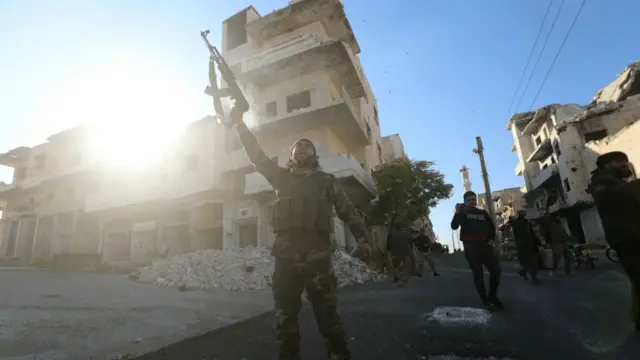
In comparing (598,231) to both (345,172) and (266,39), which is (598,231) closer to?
(345,172)

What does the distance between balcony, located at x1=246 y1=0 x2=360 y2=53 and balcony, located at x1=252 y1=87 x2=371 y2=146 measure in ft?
17.9

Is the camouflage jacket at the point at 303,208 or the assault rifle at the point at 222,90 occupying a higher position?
the assault rifle at the point at 222,90

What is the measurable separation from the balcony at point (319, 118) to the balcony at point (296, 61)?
1.52 metres

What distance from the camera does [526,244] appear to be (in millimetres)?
7148

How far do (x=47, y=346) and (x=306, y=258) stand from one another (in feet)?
7.64

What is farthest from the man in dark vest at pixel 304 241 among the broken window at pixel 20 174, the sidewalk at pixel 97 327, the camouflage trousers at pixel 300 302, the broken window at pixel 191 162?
the broken window at pixel 20 174

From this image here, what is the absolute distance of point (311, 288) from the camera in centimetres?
243

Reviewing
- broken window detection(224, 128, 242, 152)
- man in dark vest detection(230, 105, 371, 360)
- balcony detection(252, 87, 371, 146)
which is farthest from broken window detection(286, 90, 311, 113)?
man in dark vest detection(230, 105, 371, 360)

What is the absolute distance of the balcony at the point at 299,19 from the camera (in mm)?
19547

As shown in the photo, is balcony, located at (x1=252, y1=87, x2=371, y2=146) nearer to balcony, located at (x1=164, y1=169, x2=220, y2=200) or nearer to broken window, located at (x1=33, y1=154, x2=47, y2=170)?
balcony, located at (x1=164, y1=169, x2=220, y2=200)

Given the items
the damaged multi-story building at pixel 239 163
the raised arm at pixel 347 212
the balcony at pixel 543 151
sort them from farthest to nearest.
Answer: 1. the balcony at pixel 543 151
2. the damaged multi-story building at pixel 239 163
3. the raised arm at pixel 347 212

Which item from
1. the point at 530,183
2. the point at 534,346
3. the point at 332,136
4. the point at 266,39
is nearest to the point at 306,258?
the point at 534,346

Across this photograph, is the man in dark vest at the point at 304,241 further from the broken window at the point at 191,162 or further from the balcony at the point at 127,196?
the balcony at the point at 127,196

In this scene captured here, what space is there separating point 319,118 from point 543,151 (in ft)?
77.2
